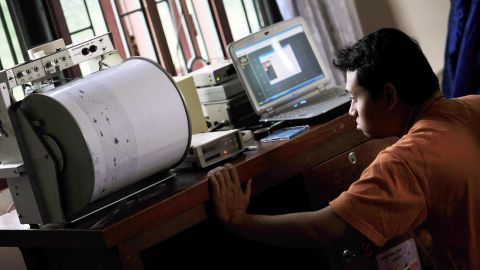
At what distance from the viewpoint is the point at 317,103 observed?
2.59 metres

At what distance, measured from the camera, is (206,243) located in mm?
2568

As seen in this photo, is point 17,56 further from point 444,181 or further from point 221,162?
point 444,181

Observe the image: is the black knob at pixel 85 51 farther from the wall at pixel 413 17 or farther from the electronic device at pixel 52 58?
the wall at pixel 413 17

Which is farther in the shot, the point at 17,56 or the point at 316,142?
the point at 17,56

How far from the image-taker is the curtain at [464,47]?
3.26 m

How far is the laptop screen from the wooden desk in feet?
1.08

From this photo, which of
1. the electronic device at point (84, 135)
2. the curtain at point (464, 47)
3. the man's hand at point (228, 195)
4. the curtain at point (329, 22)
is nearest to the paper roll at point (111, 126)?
the electronic device at point (84, 135)

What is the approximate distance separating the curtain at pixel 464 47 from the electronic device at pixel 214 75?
3.68 feet

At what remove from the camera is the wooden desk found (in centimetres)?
177

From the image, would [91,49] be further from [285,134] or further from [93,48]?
[285,134]

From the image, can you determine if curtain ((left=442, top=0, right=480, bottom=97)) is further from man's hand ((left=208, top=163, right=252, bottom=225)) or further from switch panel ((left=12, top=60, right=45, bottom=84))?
switch panel ((left=12, top=60, right=45, bottom=84))

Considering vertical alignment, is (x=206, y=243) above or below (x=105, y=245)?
below

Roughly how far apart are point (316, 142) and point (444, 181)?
2.04ft

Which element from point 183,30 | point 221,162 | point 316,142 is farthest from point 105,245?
point 183,30
